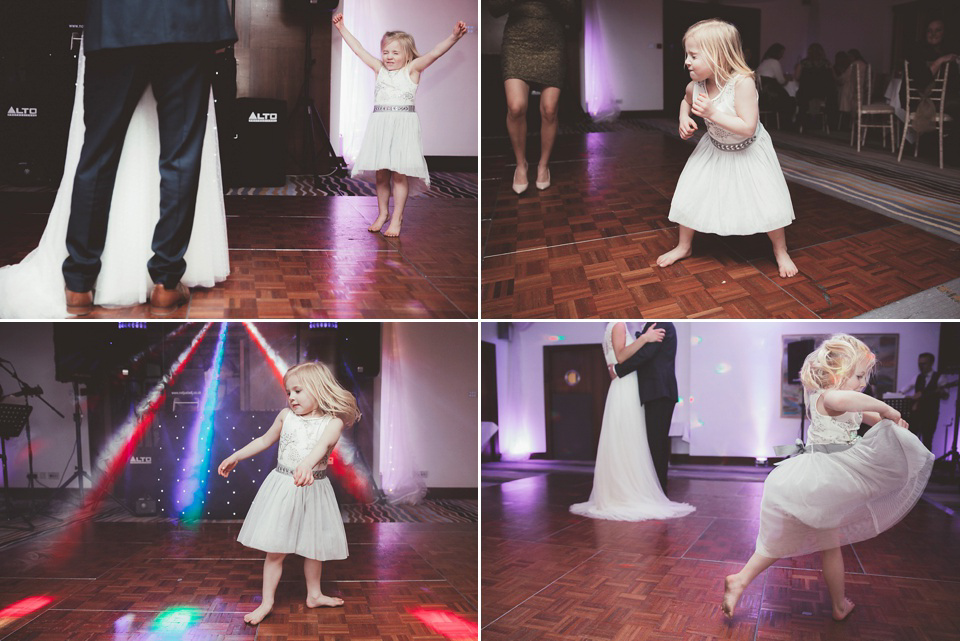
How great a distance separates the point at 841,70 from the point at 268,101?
4807 millimetres

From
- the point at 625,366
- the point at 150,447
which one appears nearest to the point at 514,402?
the point at 625,366

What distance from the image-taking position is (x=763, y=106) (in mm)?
6547

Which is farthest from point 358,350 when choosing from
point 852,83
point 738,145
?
point 852,83

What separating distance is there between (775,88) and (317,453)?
5717 millimetres

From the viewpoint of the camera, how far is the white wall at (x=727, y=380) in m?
4.44

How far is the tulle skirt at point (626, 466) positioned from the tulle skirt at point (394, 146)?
147 centimetres

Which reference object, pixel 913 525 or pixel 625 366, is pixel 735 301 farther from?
pixel 913 525

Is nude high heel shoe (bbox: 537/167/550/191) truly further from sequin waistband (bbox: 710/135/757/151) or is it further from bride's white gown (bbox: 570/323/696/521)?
sequin waistband (bbox: 710/135/757/151)

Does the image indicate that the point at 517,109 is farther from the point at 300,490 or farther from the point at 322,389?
Result: the point at 300,490

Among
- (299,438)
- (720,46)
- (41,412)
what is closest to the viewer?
(720,46)

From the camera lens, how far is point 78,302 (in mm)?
2141

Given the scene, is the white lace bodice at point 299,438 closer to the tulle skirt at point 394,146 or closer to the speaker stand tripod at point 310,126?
the tulle skirt at point 394,146

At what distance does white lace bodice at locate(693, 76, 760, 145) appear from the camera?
7.93 ft

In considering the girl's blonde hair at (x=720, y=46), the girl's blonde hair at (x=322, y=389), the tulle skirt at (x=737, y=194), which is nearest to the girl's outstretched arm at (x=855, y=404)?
the tulle skirt at (x=737, y=194)
